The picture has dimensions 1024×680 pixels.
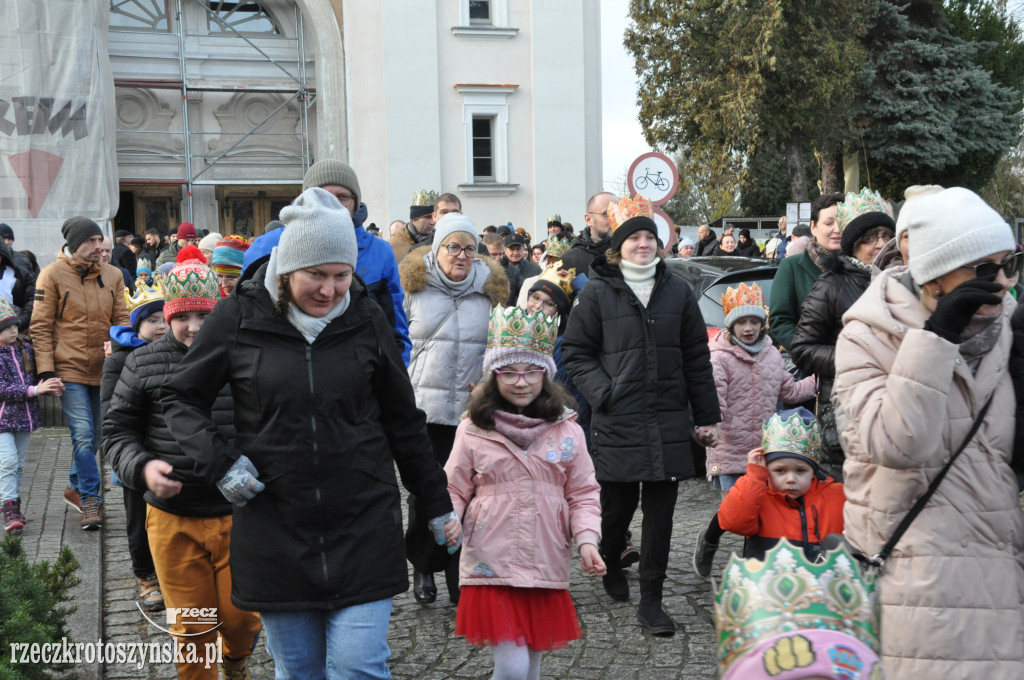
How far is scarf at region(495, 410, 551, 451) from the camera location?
4641 mm

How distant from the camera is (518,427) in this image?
4645 millimetres

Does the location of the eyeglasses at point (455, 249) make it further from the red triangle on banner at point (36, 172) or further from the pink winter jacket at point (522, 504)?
the red triangle on banner at point (36, 172)

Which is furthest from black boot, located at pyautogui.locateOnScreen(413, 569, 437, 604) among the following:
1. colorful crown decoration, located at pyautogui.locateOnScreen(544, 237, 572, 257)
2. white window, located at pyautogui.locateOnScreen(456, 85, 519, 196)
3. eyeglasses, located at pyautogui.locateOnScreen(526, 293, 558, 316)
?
white window, located at pyautogui.locateOnScreen(456, 85, 519, 196)

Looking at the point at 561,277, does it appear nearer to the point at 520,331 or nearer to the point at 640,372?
the point at 640,372

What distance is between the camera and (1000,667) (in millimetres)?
2967

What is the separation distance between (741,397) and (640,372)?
1.56 m

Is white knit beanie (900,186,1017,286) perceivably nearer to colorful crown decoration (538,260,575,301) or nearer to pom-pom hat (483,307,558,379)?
pom-pom hat (483,307,558,379)

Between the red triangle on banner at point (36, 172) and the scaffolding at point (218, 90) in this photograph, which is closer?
the red triangle on banner at point (36, 172)

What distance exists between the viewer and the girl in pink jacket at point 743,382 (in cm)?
705

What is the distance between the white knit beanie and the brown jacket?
649 centimetres

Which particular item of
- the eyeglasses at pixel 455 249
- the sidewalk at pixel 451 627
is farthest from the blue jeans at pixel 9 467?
the eyeglasses at pixel 455 249

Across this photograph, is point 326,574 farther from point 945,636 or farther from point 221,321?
point 945,636

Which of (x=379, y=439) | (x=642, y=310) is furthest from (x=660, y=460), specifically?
(x=379, y=439)

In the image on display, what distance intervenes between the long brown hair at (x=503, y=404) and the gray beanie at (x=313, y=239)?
125 centimetres
